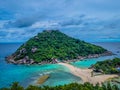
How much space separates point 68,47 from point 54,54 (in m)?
19.1

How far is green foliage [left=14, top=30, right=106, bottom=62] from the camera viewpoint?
10238cm

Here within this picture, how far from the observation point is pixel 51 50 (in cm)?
11125

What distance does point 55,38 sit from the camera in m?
133

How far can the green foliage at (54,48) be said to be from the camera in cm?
10238

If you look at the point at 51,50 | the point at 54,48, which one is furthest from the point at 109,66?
the point at 54,48

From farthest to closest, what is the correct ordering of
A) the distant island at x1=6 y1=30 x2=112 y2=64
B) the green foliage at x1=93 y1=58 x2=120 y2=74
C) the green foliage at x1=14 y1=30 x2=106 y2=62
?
the green foliage at x1=14 y1=30 x2=106 y2=62
the distant island at x1=6 y1=30 x2=112 y2=64
the green foliage at x1=93 y1=58 x2=120 y2=74

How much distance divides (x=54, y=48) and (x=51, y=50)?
23.2 feet

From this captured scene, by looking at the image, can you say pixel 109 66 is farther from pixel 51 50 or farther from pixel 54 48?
pixel 54 48

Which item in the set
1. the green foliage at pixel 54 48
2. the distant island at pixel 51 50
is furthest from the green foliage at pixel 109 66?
the green foliage at pixel 54 48

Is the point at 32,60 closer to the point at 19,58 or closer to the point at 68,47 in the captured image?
the point at 19,58

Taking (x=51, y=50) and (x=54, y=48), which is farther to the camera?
(x=54, y=48)

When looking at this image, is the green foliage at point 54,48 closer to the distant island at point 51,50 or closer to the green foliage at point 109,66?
the distant island at point 51,50

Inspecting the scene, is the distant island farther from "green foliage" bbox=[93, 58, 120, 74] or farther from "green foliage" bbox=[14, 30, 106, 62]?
"green foliage" bbox=[93, 58, 120, 74]

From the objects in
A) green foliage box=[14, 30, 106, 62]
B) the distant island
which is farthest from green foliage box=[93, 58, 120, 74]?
green foliage box=[14, 30, 106, 62]
